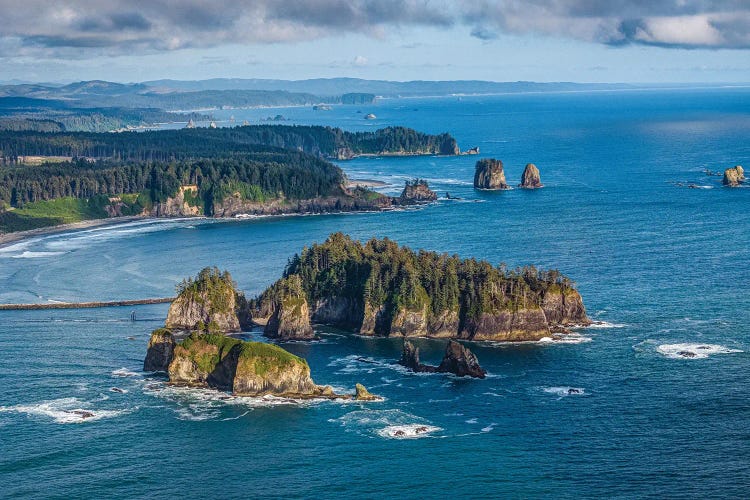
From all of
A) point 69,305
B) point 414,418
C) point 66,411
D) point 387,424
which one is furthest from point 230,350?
point 69,305

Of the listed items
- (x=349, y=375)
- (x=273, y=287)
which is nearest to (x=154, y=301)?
(x=273, y=287)

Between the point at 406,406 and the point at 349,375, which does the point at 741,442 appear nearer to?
the point at 406,406

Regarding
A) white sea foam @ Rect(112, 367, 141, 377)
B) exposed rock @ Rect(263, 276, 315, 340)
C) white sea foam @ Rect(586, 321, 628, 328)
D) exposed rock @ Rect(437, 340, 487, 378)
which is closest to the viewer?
exposed rock @ Rect(437, 340, 487, 378)

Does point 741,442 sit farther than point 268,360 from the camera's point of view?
No

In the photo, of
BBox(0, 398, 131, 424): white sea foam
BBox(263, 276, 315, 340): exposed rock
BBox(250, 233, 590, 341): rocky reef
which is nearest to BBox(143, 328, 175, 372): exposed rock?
BBox(0, 398, 131, 424): white sea foam

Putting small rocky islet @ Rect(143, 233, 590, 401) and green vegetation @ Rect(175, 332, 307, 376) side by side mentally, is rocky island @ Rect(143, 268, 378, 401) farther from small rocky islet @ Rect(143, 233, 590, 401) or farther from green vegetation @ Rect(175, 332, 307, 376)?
small rocky islet @ Rect(143, 233, 590, 401)

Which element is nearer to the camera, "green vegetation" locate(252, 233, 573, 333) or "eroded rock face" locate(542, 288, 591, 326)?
"green vegetation" locate(252, 233, 573, 333)

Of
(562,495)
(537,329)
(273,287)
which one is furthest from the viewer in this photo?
(273,287)
